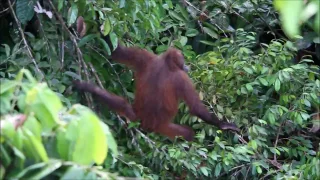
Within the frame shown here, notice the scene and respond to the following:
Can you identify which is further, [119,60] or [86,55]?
[119,60]

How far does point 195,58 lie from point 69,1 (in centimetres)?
150

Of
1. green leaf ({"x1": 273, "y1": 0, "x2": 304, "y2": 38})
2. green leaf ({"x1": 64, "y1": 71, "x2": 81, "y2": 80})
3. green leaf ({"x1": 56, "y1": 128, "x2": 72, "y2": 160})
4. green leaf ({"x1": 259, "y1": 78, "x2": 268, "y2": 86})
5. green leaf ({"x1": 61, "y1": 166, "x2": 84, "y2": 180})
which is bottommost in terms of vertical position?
green leaf ({"x1": 259, "y1": 78, "x2": 268, "y2": 86})

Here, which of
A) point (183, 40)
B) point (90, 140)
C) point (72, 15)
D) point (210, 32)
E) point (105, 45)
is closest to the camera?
point (90, 140)

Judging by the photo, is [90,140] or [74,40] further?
[74,40]

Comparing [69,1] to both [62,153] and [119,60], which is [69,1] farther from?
[62,153]

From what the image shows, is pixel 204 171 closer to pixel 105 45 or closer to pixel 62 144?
pixel 105 45

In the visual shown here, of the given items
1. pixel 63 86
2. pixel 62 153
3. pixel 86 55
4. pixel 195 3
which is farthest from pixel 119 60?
pixel 62 153

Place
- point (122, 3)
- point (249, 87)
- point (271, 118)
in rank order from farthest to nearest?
point (249, 87), point (271, 118), point (122, 3)

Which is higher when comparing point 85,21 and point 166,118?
point 85,21

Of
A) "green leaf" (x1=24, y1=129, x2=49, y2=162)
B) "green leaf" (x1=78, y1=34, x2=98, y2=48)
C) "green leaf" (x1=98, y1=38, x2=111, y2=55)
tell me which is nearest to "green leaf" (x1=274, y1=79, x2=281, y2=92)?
"green leaf" (x1=98, y1=38, x2=111, y2=55)

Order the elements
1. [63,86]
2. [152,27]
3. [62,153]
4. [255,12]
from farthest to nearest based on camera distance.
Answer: [255,12] → [152,27] → [63,86] → [62,153]

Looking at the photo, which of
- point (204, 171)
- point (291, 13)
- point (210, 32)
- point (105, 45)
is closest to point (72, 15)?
point (105, 45)

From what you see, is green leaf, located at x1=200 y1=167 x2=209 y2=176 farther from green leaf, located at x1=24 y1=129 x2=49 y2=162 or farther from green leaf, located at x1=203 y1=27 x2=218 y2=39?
green leaf, located at x1=24 y1=129 x2=49 y2=162

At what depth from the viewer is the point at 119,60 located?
485 centimetres
